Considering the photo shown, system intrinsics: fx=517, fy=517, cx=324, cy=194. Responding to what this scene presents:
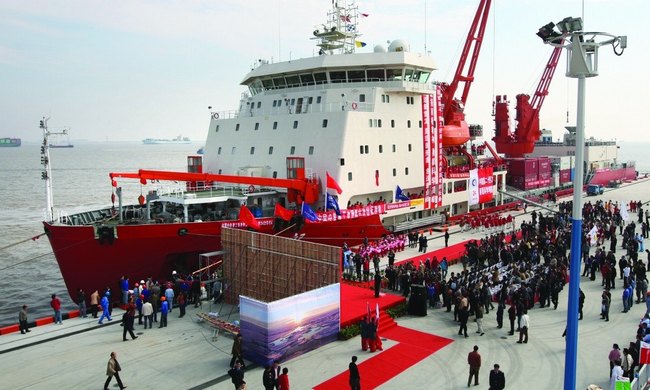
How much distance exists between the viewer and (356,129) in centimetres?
2458

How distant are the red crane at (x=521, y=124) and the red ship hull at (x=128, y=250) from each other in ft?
111

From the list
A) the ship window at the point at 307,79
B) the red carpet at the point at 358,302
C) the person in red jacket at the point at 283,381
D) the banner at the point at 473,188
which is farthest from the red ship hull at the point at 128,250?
the banner at the point at 473,188

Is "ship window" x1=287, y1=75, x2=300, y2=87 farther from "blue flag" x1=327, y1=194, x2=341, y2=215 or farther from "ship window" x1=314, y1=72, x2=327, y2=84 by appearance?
"blue flag" x1=327, y1=194, x2=341, y2=215

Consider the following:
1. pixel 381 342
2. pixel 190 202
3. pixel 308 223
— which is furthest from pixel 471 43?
pixel 381 342

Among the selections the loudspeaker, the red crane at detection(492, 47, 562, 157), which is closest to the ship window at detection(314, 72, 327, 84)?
the loudspeaker

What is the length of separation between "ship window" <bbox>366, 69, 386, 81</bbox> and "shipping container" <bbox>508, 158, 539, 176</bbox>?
2155cm

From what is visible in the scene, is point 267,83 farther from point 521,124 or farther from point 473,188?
point 521,124

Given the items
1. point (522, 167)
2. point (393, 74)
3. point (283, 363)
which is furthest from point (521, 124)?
point (283, 363)

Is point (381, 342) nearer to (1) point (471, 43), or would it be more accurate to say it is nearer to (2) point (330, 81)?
(2) point (330, 81)

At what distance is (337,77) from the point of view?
88.0 feet

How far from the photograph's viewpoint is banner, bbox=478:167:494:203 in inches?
1348

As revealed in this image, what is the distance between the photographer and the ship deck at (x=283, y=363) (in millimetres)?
12180

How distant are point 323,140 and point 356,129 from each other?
5.43 feet

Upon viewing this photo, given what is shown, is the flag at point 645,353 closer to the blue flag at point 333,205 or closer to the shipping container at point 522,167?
the blue flag at point 333,205
